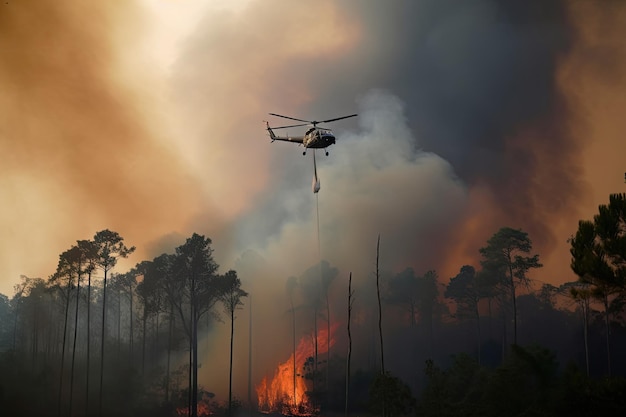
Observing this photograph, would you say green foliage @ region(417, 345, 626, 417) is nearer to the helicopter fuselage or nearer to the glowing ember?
the helicopter fuselage

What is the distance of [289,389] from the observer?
77.9 m

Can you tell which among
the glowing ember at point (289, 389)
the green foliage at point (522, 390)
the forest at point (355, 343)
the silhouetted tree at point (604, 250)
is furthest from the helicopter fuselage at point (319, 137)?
the glowing ember at point (289, 389)

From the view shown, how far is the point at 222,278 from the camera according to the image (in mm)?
64438

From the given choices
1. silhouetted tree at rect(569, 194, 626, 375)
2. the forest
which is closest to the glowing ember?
the forest

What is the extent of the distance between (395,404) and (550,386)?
13361 mm

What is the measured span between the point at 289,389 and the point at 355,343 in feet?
85.6

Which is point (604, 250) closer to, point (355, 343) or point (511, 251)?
point (511, 251)

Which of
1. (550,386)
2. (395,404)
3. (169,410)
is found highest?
(550,386)

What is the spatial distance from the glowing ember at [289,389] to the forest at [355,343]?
27 cm

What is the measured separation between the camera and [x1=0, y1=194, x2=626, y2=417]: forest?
31656 mm

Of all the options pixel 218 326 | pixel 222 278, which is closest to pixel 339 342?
pixel 218 326

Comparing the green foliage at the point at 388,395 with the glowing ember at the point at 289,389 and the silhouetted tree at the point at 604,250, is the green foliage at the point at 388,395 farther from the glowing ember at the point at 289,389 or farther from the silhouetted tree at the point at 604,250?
the glowing ember at the point at 289,389

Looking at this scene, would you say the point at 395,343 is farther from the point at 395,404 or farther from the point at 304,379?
the point at 395,404

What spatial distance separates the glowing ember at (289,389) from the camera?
70887 millimetres
